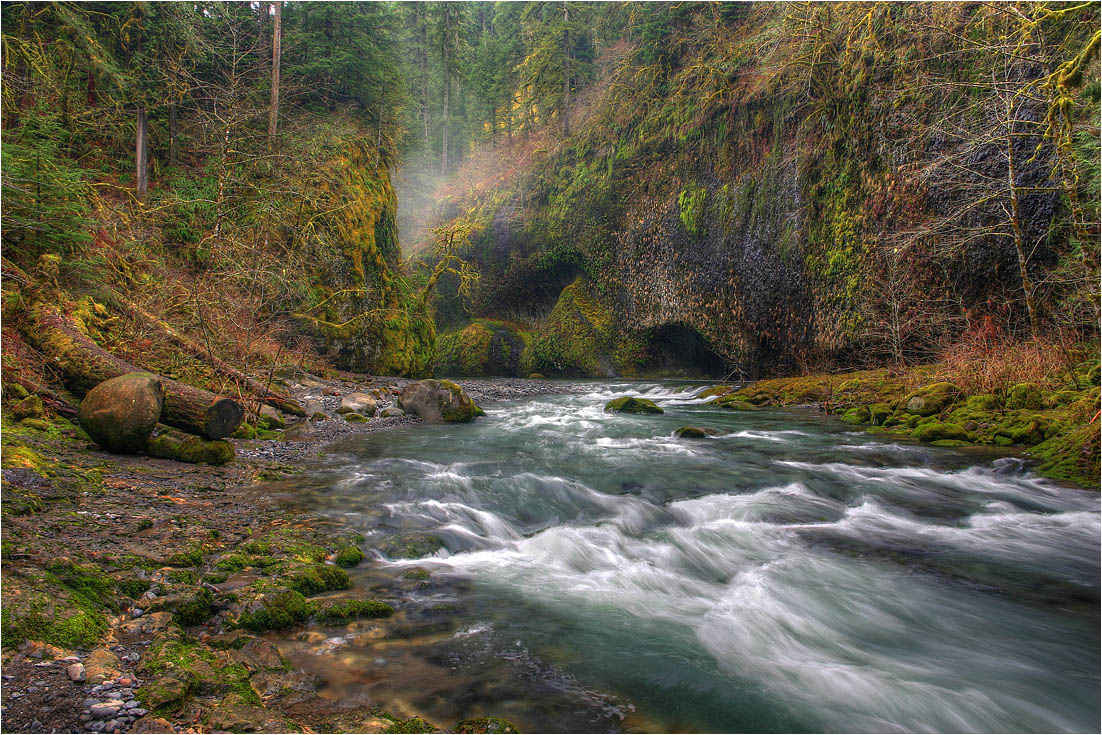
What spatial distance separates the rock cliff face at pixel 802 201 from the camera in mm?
9609

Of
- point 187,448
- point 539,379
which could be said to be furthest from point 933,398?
point 539,379

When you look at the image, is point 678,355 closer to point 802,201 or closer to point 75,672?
point 802,201

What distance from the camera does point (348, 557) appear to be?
4.02 metres

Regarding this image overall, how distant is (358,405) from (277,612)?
8.64 m

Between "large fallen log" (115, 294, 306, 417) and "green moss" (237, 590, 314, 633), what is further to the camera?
"large fallen log" (115, 294, 306, 417)

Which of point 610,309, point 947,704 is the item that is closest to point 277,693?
A: point 947,704

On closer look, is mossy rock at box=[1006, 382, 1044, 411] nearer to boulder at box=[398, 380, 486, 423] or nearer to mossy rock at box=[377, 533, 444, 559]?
mossy rock at box=[377, 533, 444, 559]

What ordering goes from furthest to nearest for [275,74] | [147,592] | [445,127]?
[445,127], [275,74], [147,592]

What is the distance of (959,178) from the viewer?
1059cm

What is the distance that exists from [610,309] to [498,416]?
38.2 ft

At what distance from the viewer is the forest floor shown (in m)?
1.99

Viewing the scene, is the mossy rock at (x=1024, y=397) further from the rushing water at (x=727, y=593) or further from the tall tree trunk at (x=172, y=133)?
the tall tree trunk at (x=172, y=133)

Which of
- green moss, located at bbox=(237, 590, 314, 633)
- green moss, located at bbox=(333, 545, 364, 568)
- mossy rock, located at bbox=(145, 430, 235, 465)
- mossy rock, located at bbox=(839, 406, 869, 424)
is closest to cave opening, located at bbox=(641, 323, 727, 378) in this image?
mossy rock, located at bbox=(839, 406, 869, 424)

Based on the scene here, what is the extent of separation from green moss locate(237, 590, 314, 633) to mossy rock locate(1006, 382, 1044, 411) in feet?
33.7
